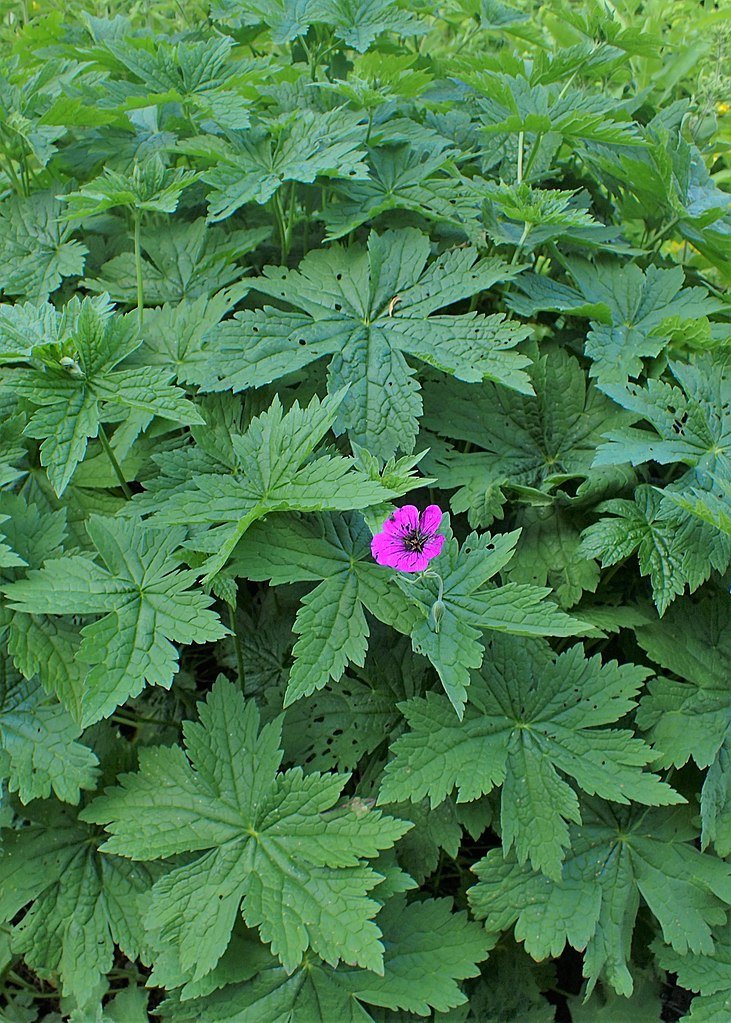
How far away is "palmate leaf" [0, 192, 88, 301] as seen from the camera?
6.91 feet

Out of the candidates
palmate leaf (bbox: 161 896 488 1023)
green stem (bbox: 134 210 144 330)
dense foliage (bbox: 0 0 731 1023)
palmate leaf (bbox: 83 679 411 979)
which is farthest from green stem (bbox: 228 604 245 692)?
green stem (bbox: 134 210 144 330)

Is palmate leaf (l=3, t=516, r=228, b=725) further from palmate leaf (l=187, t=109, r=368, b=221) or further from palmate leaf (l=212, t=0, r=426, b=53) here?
palmate leaf (l=212, t=0, r=426, b=53)

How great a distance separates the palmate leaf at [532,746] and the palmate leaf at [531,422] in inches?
17.1

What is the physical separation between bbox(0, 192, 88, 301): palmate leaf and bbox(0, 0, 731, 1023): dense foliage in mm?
13

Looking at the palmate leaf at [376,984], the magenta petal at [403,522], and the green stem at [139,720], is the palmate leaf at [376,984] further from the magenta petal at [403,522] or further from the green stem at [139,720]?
the magenta petal at [403,522]

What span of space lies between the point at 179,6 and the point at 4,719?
2.33m

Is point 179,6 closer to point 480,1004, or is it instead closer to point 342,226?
point 342,226

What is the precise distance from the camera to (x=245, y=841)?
5.31 feet

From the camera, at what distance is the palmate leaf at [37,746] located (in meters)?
1.62

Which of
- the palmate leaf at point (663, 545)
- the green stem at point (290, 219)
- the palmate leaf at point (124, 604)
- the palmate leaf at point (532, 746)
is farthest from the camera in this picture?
the green stem at point (290, 219)

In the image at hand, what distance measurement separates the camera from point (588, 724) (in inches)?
66.1

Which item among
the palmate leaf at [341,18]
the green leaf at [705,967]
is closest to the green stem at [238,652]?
the green leaf at [705,967]

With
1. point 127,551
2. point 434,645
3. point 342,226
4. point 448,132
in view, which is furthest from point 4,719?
point 448,132

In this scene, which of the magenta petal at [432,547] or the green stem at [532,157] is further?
the green stem at [532,157]
